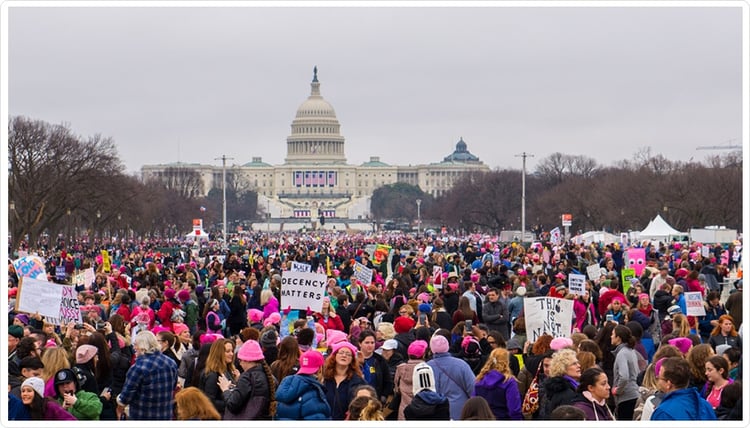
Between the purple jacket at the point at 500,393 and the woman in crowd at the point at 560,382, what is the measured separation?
242 mm

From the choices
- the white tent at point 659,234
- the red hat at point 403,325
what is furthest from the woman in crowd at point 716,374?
the white tent at point 659,234

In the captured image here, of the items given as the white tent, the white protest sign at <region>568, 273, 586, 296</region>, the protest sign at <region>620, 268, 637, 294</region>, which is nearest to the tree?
the white tent

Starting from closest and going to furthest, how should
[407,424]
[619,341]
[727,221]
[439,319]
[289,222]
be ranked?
[407,424] → [619,341] → [439,319] → [727,221] → [289,222]

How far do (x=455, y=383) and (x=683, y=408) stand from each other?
2.09 metres

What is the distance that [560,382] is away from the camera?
9562 millimetres

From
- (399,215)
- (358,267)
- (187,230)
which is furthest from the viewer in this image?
(399,215)

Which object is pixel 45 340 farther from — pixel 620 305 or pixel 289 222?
pixel 289 222

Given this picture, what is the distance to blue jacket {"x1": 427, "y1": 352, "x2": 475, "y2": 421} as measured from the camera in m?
10.4

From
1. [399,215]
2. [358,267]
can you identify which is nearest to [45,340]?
[358,267]

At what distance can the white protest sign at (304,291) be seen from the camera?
15.1 m

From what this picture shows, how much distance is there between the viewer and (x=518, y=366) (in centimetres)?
1220

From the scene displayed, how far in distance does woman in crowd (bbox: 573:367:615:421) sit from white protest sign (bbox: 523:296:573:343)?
4.12 m

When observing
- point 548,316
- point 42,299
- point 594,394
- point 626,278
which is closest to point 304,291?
point 42,299

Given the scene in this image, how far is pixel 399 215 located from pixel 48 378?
164833mm
